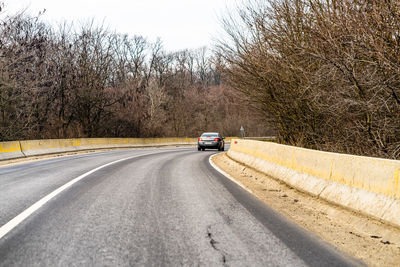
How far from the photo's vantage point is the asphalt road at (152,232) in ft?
12.1

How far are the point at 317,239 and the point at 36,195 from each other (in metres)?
5.51

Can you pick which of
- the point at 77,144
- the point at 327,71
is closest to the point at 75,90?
the point at 77,144

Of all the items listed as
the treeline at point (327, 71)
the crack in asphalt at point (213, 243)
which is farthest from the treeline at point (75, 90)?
the crack in asphalt at point (213, 243)

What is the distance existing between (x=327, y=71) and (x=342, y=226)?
490 cm

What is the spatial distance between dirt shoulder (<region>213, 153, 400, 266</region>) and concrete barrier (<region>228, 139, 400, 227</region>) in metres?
0.14

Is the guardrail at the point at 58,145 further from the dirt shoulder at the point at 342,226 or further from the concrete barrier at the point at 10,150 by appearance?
the dirt shoulder at the point at 342,226

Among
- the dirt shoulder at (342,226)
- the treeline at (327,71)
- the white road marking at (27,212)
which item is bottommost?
the dirt shoulder at (342,226)

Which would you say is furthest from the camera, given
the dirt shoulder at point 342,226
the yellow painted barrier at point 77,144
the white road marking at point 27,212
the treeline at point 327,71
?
the yellow painted barrier at point 77,144

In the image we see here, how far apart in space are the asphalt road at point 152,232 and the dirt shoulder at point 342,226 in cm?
25

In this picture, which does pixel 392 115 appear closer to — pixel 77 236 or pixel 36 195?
pixel 77 236

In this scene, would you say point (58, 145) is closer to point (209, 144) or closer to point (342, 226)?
point (209, 144)

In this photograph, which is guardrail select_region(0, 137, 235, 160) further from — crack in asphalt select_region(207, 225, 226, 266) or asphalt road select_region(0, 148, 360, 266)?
crack in asphalt select_region(207, 225, 226, 266)

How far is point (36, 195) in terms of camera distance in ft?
24.1

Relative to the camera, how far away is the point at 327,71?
894 centimetres
